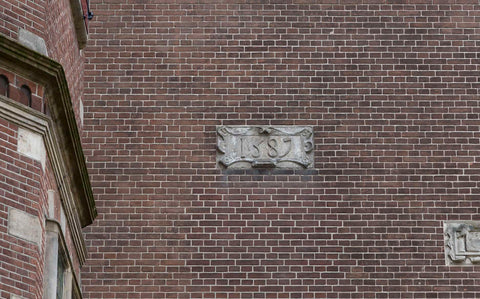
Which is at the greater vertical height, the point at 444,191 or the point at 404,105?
the point at 404,105

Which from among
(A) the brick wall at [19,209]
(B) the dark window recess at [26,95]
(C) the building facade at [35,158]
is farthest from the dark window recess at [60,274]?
(B) the dark window recess at [26,95]

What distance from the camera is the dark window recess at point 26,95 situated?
1244cm

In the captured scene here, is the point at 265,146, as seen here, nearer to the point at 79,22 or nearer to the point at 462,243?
the point at 462,243

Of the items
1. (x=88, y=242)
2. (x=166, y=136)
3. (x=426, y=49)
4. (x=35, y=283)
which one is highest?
(x=426, y=49)

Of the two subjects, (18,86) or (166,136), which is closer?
(18,86)

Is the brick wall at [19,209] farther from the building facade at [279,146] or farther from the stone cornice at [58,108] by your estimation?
the building facade at [279,146]

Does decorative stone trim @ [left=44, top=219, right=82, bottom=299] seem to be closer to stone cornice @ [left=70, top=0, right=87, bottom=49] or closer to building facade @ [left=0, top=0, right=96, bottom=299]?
building facade @ [left=0, top=0, right=96, bottom=299]

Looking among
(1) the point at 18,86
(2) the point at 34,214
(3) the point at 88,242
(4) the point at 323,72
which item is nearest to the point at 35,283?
(2) the point at 34,214

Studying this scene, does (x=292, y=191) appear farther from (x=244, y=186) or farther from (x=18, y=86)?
(x=18, y=86)

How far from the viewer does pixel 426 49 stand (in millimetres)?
18578

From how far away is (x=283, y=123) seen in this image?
18156mm

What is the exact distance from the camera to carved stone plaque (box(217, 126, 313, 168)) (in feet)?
58.9

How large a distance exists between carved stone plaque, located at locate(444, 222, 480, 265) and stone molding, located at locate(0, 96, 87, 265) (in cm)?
533

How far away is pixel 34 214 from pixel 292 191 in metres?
6.10
